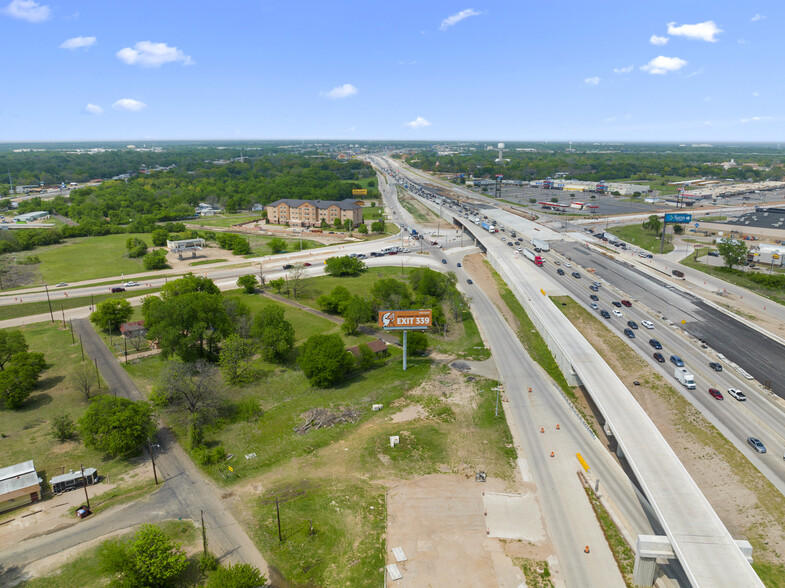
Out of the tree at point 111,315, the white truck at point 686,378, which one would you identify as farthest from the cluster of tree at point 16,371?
the white truck at point 686,378

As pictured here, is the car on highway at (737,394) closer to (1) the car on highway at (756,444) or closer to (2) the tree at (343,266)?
(1) the car on highway at (756,444)

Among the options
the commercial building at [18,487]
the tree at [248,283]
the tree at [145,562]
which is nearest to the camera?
the tree at [145,562]

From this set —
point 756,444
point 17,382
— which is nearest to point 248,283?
point 17,382

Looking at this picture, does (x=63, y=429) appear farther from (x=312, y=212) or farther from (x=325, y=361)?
(x=312, y=212)

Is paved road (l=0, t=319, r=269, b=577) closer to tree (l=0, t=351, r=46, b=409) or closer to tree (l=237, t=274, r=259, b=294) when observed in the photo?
tree (l=0, t=351, r=46, b=409)

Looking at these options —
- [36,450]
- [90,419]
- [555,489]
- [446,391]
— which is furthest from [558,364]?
[36,450]
